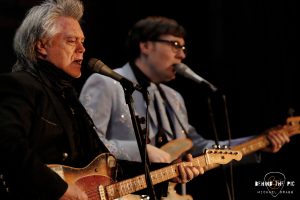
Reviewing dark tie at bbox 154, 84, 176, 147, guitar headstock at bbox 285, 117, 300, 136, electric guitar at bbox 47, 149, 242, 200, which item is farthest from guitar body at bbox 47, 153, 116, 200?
guitar headstock at bbox 285, 117, 300, 136

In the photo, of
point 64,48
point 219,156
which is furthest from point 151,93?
point 64,48

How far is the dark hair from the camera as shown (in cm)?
501

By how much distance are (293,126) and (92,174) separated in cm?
252

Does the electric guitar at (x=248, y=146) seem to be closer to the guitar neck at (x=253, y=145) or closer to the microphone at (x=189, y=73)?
the guitar neck at (x=253, y=145)

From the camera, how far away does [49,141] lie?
3.14m

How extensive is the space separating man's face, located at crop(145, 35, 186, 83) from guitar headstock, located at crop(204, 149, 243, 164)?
4.40 feet

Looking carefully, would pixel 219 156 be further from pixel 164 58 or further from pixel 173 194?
pixel 164 58

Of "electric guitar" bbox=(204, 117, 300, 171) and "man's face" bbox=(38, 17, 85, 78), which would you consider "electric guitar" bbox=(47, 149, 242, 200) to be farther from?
"electric guitar" bbox=(204, 117, 300, 171)

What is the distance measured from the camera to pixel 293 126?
5.02 meters

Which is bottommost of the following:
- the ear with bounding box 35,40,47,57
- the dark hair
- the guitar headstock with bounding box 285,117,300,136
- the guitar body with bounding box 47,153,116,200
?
the guitar body with bounding box 47,153,116,200

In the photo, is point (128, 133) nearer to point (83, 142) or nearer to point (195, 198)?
point (83, 142)

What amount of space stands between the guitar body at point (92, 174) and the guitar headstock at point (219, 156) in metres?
0.73

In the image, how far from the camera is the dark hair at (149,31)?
5.01 metres

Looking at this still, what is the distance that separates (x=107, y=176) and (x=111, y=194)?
130mm
